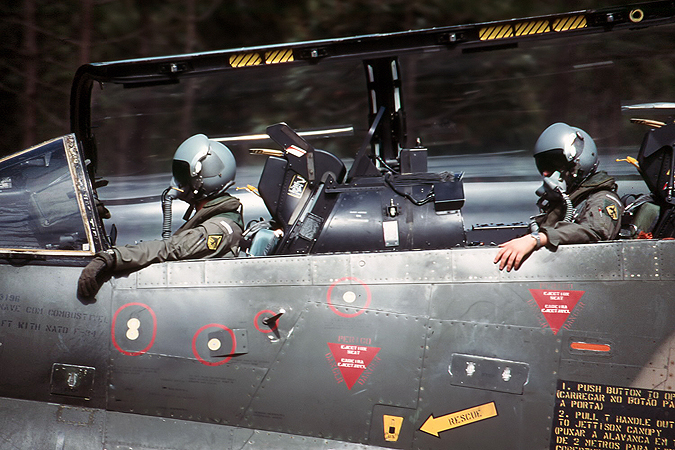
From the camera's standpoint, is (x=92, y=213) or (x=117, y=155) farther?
(x=117, y=155)

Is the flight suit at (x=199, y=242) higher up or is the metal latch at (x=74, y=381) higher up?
the flight suit at (x=199, y=242)

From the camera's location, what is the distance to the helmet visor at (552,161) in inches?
118

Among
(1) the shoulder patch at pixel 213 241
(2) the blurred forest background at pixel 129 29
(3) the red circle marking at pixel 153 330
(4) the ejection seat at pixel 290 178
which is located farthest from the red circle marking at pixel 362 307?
(2) the blurred forest background at pixel 129 29

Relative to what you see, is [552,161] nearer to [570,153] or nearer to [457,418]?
[570,153]

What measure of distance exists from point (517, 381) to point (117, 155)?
10.8ft

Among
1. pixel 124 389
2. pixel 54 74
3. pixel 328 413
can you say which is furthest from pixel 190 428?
pixel 54 74

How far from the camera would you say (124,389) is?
271 centimetres

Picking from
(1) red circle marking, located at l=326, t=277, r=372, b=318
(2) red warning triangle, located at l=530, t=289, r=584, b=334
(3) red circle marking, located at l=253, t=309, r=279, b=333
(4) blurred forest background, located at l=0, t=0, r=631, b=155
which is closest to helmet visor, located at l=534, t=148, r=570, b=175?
(2) red warning triangle, located at l=530, t=289, r=584, b=334

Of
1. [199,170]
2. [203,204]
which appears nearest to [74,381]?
[203,204]

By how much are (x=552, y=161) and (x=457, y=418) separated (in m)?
1.52

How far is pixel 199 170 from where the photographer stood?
123 inches

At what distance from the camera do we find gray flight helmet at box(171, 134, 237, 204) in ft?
10.3

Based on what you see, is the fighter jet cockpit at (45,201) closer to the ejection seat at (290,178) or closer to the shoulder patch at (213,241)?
the shoulder patch at (213,241)

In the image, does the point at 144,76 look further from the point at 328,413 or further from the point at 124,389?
the point at 328,413
